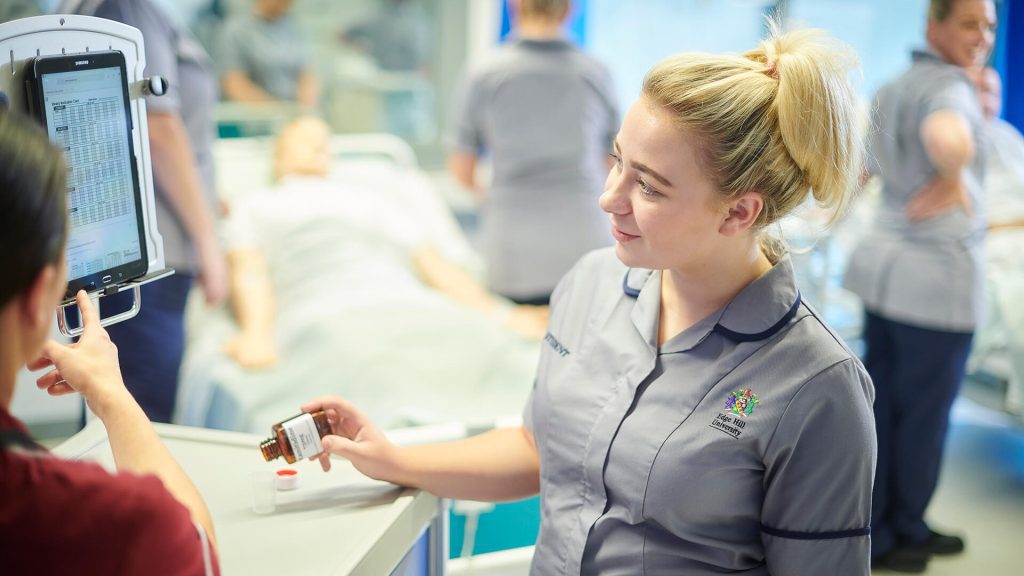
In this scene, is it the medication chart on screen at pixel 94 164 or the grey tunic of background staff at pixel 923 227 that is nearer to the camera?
the medication chart on screen at pixel 94 164

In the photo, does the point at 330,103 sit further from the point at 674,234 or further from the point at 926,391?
the point at 674,234

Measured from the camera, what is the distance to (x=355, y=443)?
49.8 inches

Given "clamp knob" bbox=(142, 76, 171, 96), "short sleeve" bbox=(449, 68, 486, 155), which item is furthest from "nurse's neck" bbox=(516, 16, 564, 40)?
"clamp knob" bbox=(142, 76, 171, 96)

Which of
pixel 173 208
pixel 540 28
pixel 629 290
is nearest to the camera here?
pixel 629 290

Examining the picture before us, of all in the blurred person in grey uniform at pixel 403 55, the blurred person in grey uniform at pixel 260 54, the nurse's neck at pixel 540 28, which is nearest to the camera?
the nurse's neck at pixel 540 28

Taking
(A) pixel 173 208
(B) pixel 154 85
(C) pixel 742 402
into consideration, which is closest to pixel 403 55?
(A) pixel 173 208

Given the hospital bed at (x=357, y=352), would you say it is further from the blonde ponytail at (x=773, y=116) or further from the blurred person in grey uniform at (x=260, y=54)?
the blurred person in grey uniform at (x=260, y=54)

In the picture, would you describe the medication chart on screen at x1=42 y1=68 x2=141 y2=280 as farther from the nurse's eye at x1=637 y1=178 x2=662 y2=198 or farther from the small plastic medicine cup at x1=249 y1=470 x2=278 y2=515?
the nurse's eye at x1=637 y1=178 x2=662 y2=198

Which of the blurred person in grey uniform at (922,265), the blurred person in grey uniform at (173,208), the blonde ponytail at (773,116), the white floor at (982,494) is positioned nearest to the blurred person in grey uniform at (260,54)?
the blurred person in grey uniform at (173,208)

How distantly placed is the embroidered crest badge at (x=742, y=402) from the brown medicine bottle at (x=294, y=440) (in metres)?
0.53

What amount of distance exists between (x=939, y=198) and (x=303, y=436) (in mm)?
1707

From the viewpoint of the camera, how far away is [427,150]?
17.9 feet

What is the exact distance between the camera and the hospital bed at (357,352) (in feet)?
7.19

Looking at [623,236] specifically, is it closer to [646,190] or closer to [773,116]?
[646,190]
